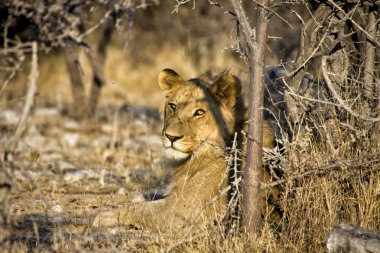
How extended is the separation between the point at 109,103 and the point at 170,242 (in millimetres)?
9131

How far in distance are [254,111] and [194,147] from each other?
44.9 inches

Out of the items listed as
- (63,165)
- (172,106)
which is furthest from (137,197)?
(63,165)

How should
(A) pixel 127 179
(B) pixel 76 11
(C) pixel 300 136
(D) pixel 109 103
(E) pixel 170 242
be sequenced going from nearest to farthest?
(E) pixel 170 242 < (C) pixel 300 136 < (A) pixel 127 179 < (B) pixel 76 11 < (D) pixel 109 103

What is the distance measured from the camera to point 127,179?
291 inches

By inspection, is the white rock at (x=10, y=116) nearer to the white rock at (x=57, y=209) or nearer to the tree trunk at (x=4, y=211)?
the white rock at (x=57, y=209)

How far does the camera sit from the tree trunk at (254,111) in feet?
14.6

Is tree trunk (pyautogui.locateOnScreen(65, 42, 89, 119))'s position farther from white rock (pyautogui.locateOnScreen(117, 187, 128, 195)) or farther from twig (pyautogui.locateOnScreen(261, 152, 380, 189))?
twig (pyautogui.locateOnScreen(261, 152, 380, 189))

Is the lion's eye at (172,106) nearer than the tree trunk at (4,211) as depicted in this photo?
No

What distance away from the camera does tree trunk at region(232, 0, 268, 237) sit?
14.6 feet

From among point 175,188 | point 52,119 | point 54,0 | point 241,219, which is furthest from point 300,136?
point 52,119

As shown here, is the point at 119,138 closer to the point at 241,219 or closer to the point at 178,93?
the point at 178,93

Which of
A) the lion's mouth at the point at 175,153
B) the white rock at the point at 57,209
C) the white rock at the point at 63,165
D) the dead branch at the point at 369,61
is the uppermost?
the dead branch at the point at 369,61

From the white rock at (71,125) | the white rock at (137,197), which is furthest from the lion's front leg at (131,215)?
the white rock at (71,125)

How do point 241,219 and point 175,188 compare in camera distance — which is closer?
point 241,219
